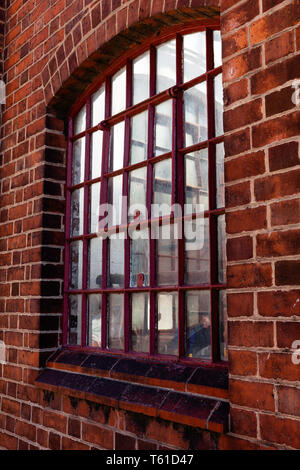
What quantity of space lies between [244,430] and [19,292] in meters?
1.88

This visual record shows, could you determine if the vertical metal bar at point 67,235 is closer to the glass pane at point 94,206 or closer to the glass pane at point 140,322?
the glass pane at point 94,206

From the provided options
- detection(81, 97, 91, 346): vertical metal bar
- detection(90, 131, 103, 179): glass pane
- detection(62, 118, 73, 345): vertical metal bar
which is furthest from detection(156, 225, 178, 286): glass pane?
detection(62, 118, 73, 345): vertical metal bar

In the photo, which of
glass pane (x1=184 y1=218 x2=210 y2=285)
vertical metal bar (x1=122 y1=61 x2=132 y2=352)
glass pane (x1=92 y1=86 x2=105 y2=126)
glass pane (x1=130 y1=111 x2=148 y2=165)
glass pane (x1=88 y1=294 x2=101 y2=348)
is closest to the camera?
glass pane (x1=184 y1=218 x2=210 y2=285)

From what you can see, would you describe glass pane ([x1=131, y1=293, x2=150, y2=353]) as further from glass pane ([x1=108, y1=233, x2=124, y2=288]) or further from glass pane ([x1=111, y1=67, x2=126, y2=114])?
glass pane ([x1=111, y1=67, x2=126, y2=114])

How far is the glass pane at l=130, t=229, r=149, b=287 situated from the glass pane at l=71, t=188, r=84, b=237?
0.56 m

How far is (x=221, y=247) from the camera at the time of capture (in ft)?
6.56

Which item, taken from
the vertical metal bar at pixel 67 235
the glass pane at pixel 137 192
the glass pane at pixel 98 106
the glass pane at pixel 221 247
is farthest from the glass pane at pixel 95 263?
the glass pane at pixel 221 247

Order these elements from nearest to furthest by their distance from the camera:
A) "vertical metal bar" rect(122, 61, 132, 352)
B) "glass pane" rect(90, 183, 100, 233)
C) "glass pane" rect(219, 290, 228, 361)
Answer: "glass pane" rect(219, 290, 228, 361) → "vertical metal bar" rect(122, 61, 132, 352) → "glass pane" rect(90, 183, 100, 233)

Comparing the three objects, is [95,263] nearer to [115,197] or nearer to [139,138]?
[115,197]

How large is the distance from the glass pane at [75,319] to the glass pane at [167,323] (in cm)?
72

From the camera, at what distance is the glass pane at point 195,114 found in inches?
85.2

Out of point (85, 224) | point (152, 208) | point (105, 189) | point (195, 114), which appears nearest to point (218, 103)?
point (195, 114)

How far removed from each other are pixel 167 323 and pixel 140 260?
1.27ft

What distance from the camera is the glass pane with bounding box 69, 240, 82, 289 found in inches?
111
